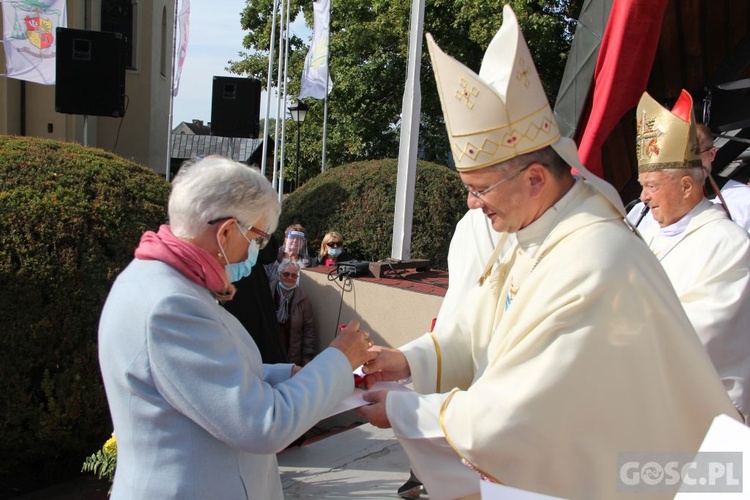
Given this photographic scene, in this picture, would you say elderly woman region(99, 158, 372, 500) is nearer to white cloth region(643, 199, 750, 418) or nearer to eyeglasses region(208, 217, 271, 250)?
eyeglasses region(208, 217, 271, 250)

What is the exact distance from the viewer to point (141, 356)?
176cm

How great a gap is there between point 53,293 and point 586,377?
11.8 feet

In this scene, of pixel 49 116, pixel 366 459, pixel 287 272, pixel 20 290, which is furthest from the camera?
pixel 49 116

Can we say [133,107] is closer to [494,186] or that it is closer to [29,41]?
[29,41]

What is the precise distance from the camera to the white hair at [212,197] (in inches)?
74.4

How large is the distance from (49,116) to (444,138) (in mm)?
10212

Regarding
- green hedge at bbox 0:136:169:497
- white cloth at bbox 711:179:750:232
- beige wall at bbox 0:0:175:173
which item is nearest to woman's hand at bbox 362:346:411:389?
green hedge at bbox 0:136:169:497

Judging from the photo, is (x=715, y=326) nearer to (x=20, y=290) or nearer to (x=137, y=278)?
(x=137, y=278)

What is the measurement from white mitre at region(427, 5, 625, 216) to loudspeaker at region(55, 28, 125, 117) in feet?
32.1

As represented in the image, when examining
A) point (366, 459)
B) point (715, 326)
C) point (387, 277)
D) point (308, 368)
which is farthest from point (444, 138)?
point (308, 368)

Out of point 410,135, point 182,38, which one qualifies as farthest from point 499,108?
point 182,38

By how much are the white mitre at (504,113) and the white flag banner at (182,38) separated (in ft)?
44.4

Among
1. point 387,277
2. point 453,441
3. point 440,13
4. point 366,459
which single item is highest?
point 440,13

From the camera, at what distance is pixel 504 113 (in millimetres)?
2191
